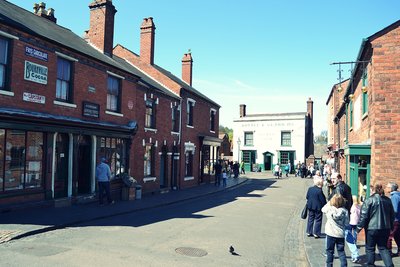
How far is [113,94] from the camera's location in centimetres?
1695

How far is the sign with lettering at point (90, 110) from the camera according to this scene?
14766 mm

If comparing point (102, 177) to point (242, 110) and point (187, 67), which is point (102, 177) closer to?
point (187, 67)

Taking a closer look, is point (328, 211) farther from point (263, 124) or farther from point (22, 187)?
point (263, 124)

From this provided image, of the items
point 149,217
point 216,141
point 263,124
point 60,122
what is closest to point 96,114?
point 60,122

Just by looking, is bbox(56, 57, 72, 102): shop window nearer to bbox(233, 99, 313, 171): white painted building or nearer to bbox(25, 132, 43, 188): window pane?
bbox(25, 132, 43, 188): window pane

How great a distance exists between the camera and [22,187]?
39.0 feet

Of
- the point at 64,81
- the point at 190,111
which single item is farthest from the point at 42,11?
the point at 190,111

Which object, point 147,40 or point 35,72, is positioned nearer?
point 35,72

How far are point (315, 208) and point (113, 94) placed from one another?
11215 millimetres

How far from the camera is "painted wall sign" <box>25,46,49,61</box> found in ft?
39.4

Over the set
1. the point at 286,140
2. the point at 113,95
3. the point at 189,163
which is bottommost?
the point at 189,163

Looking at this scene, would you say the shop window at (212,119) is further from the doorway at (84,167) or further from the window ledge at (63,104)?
the window ledge at (63,104)

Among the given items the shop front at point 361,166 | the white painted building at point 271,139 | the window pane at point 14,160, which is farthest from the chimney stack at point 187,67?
the window pane at point 14,160

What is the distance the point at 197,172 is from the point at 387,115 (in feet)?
61.2
